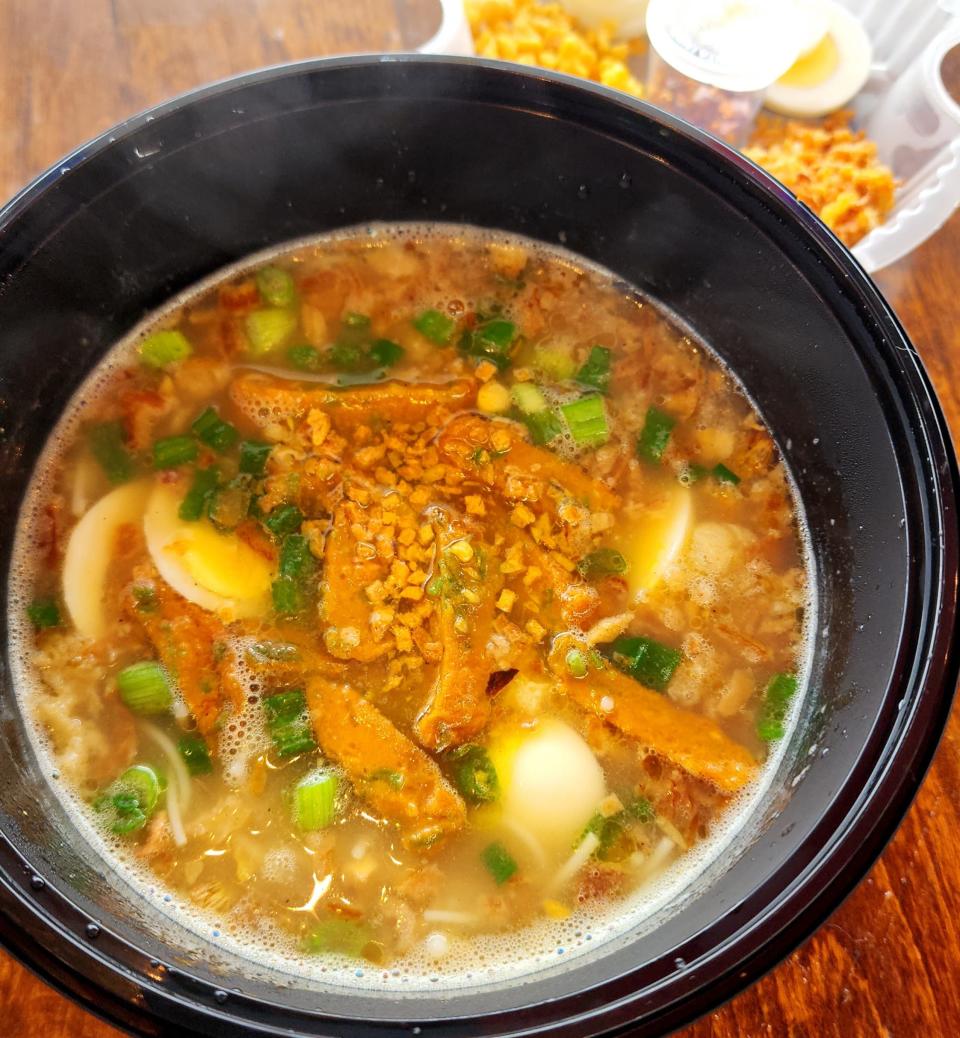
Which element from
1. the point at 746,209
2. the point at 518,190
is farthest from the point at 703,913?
the point at 518,190

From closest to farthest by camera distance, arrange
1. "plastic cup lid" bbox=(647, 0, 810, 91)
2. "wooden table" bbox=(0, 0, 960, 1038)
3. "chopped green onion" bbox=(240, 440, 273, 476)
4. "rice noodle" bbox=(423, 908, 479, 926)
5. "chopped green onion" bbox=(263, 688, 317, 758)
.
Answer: "wooden table" bbox=(0, 0, 960, 1038) → "rice noodle" bbox=(423, 908, 479, 926) → "chopped green onion" bbox=(263, 688, 317, 758) → "chopped green onion" bbox=(240, 440, 273, 476) → "plastic cup lid" bbox=(647, 0, 810, 91)

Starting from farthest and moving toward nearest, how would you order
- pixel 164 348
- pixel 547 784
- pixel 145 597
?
pixel 164 348, pixel 145 597, pixel 547 784

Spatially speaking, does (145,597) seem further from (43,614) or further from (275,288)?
(275,288)

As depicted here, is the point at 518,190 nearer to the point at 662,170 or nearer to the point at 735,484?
the point at 662,170

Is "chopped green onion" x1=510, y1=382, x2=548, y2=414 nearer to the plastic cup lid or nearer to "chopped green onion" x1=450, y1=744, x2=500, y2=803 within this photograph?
"chopped green onion" x1=450, y1=744, x2=500, y2=803

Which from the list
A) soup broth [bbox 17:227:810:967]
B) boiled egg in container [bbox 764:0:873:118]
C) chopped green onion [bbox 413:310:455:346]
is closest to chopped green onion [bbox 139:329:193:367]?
soup broth [bbox 17:227:810:967]

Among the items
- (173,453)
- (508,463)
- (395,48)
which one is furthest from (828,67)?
(173,453)
